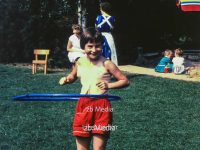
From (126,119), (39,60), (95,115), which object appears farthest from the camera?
(39,60)

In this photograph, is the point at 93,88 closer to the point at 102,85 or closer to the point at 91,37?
the point at 102,85

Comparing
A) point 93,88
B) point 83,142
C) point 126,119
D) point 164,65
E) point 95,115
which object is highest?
point 93,88

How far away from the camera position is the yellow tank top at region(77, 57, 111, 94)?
18.3 feet

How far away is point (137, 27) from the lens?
2106cm

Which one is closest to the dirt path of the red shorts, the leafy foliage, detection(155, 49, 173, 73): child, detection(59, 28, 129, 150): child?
detection(155, 49, 173, 73): child

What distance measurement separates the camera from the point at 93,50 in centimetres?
558

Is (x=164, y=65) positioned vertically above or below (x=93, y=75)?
below

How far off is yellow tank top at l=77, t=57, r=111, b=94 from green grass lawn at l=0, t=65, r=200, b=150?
177 centimetres

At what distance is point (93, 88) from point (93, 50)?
1.28 feet

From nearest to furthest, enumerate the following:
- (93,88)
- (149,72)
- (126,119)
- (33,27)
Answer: (93,88) < (126,119) < (149,72) < (33,27)

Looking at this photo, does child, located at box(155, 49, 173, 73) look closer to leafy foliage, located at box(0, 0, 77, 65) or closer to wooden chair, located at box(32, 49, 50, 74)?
wooden chair, located at box(32, 49, 50, 74)

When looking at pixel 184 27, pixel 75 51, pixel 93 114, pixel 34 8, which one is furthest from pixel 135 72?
pixel 93 114

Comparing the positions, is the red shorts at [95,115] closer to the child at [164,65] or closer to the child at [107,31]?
the child at [107,31]

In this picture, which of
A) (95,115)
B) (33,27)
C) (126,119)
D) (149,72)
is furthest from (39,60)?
(95,115)
